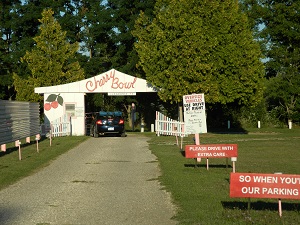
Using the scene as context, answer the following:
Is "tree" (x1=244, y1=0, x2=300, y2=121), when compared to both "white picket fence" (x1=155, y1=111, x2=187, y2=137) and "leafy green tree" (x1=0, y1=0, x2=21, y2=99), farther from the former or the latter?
"leafy green tree" (x1=0, y1=0, x2=21, y2=99)

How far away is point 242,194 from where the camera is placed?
403 inches

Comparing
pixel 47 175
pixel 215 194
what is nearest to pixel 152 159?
pixel 47 175

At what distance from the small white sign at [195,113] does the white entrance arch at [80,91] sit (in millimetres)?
22018

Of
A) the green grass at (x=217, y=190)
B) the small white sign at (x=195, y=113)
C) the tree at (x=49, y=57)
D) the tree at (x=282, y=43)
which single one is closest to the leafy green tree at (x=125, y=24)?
the tree at (x=49, y=57)

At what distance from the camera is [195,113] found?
66.6 feet

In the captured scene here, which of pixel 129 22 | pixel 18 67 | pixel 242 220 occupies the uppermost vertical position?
pixel 129 22

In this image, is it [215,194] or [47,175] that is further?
[47,175]

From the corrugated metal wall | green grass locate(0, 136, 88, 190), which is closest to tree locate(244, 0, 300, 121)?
the corrugated metal wall

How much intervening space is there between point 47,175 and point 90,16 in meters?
48.0

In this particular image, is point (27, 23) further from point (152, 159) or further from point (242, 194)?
point (242, 194)

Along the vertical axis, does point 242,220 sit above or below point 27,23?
below

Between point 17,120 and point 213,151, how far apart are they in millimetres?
14637

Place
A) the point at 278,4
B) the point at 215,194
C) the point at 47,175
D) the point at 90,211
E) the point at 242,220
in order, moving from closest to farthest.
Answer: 1. the point at 242,220
2. the point at 90,211
3. the point at 215,194
4. the point at 47,175
5. the point at 278,4

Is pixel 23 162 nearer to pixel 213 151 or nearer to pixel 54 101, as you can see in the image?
pixel 213 151
